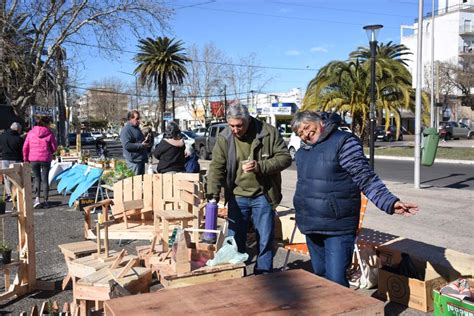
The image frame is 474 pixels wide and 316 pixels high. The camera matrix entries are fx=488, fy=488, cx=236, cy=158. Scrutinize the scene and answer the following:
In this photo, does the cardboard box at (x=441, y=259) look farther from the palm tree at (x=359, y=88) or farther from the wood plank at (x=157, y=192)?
the palm tree at (x=359, y=88)

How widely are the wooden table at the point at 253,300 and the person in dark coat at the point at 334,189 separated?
70 cm

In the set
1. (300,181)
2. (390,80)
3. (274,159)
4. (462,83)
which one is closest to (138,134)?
(274,159)

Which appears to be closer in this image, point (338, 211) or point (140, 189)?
point (338, 211)

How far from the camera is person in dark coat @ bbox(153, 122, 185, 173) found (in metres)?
7.61

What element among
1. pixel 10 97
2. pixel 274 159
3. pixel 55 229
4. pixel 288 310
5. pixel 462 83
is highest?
pixel 462 83

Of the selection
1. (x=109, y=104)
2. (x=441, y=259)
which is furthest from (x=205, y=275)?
(x=109, y=104)

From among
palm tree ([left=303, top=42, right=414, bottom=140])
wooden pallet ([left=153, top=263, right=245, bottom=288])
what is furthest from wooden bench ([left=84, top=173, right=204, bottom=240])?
palm tree ([left=303, top=42, right=414, bottom=140])

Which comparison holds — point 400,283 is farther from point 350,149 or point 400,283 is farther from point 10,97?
point 10,97

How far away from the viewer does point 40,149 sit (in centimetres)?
998

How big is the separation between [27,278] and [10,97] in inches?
624

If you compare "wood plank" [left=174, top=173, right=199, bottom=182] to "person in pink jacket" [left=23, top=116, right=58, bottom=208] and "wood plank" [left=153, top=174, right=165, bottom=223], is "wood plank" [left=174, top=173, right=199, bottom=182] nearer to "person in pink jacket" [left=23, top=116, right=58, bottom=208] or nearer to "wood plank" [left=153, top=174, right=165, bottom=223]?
"wood plank" [left=153, top=174, right=165, bottom=223]

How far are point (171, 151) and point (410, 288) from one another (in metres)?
4.33

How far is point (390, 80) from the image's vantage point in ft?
81.8

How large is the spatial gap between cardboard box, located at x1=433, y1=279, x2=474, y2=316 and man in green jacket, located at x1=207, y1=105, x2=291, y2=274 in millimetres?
1417
